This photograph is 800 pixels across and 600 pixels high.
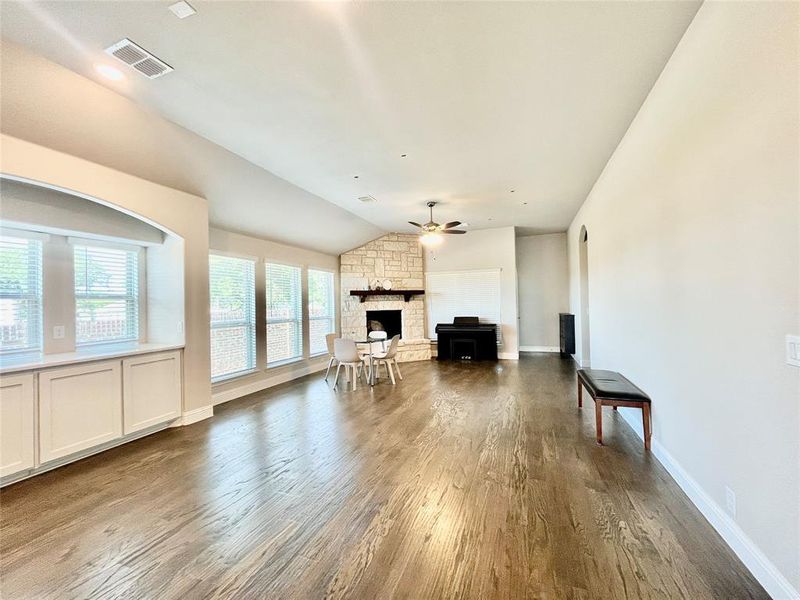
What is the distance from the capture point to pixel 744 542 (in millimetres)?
1696

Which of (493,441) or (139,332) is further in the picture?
(139,332)

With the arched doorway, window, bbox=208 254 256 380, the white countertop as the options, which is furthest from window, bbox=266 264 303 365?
the arched doorway

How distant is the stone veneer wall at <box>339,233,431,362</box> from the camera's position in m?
8.02

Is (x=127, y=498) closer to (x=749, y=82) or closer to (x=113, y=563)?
(x=113, y=563)

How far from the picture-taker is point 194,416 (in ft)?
13.3

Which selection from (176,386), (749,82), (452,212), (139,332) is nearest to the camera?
(749,82)

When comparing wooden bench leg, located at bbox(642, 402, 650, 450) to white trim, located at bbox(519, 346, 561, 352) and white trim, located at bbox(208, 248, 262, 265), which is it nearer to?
white trim, located at bbox(208, 248, 262, 265)

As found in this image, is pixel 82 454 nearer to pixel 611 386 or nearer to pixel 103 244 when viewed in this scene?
pixel 103 244

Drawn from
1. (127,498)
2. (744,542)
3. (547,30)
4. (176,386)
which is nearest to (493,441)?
(744,542)

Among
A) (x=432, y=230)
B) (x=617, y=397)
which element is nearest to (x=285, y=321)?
(x=432, y=230)

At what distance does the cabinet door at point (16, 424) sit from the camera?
257 cm

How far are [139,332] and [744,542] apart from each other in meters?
5.59

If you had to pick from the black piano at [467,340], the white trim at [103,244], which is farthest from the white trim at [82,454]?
the black piano at [467,340]

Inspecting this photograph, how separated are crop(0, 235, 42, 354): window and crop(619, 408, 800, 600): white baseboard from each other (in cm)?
550
